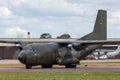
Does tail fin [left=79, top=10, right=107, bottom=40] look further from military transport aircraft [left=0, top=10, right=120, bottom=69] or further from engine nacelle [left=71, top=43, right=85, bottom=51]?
engine nacelle [left=71, top=43, right=85, bottom=51]

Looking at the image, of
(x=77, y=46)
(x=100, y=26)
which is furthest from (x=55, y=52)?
(x=100, y=26)

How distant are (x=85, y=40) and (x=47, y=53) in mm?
8686

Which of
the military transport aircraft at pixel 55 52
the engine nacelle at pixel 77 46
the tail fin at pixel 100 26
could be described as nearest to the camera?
the military transport aircraft at pixel 55 52

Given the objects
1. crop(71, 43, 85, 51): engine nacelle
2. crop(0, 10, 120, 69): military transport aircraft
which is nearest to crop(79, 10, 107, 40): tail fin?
crop(0, 10, 120, 69): military transport aircraft

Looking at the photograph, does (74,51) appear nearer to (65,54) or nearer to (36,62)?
(65,54)

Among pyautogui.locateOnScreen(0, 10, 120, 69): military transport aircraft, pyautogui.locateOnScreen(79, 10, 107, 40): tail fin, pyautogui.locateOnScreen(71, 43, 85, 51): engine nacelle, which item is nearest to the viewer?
pyautogui.locateOnScreen(0, 10, 120, 69): military transport aircraft

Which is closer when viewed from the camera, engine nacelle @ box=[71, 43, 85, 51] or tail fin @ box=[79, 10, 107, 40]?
engine nacelle @ box=[71, 43, 85, 51]

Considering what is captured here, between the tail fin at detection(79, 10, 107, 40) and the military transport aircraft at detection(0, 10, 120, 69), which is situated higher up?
the tail fin at detection(79, 10, 107, 40)

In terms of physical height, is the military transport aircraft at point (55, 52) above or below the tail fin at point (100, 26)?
below

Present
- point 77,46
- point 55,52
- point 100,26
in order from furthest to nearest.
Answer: point 100,26, point 77,46, point 55,52

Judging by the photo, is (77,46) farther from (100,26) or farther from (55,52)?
(100,26)

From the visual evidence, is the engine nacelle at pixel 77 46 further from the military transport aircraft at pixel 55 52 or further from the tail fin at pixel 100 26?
the tail fin at pixel 100 26

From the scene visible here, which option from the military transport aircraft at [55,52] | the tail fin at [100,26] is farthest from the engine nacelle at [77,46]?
the tail fin at [100,26]

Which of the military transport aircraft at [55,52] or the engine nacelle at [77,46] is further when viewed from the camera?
the engine nacelle at [77,46]
